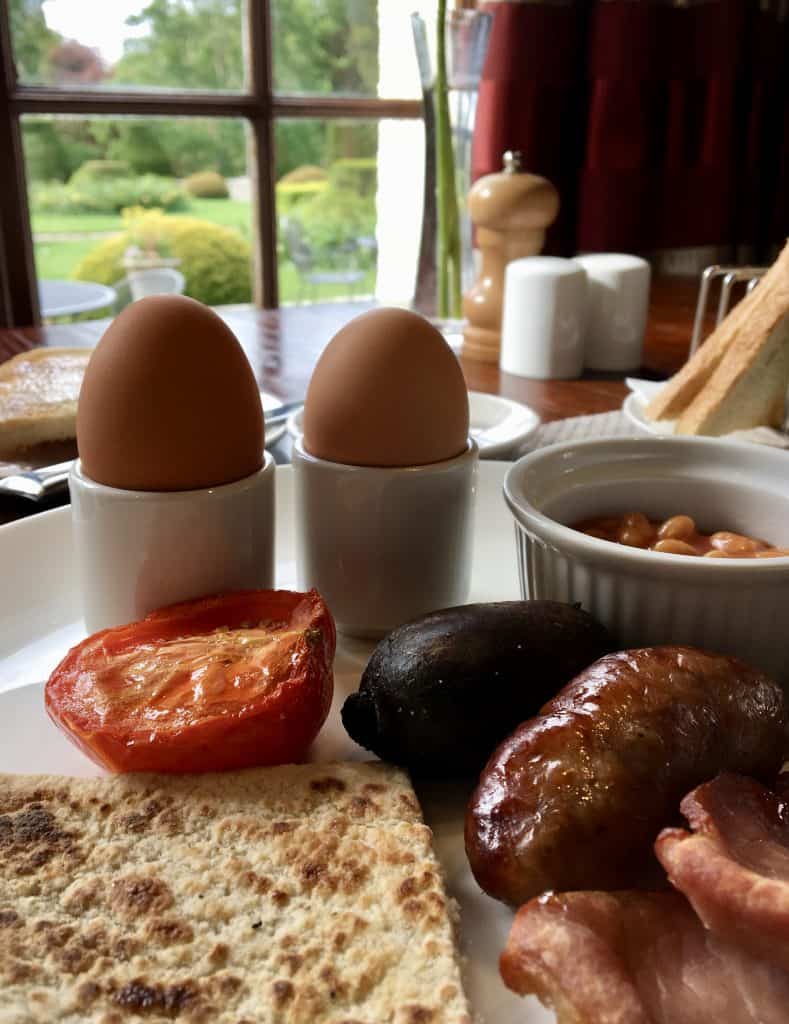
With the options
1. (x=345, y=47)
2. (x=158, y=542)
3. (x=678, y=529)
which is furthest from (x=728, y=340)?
(x=345, y=47)

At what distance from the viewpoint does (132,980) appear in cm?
58

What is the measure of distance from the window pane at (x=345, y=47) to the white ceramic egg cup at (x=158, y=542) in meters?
3.68

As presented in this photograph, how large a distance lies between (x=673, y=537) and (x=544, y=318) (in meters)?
1.12

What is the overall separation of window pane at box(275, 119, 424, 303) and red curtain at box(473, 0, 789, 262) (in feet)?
2.27

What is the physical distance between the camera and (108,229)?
173 inches

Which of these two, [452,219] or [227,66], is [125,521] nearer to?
[452,219]

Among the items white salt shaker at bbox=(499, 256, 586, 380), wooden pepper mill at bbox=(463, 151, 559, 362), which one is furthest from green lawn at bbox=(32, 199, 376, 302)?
white salt shaker at bbox=(499, 256, 586, 380)

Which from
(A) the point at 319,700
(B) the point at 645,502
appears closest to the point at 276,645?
(A) the point at 319,700

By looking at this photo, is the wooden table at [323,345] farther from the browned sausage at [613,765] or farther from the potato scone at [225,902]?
the potato scone at [225,902]

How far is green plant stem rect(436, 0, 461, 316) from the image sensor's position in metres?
2.19

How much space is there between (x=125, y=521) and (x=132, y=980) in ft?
1.51

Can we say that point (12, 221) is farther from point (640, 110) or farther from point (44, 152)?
point (640, 110)

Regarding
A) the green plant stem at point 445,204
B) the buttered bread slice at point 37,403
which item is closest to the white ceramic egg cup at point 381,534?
the buttered bread slice at point 37,403

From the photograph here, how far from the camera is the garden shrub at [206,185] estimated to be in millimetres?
4234
